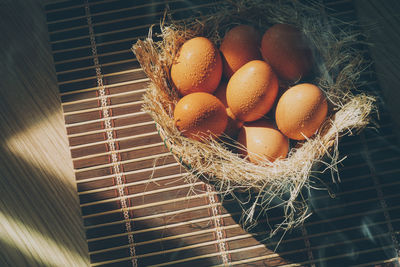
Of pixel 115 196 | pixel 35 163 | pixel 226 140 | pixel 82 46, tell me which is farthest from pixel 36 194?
pixel 226 140

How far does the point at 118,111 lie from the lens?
88 centimetres

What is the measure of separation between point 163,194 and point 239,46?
39cm

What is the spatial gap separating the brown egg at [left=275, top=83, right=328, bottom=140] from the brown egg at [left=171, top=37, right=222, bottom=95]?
152 millimetres

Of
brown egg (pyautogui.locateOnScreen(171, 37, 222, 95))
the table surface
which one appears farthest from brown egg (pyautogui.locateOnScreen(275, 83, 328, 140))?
the table surface

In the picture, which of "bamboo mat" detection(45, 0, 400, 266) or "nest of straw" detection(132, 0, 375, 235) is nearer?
"nest of straw" detection(132, 0, 375, 235)

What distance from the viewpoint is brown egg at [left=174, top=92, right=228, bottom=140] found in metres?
0.68

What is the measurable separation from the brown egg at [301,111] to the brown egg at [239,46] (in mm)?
118

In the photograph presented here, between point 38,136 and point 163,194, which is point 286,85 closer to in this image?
point 163,194

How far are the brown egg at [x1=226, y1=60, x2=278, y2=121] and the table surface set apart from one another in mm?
364

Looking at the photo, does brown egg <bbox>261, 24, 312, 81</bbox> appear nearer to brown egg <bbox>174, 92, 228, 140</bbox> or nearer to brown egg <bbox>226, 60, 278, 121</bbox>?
brown egg <bbox>226, 60, 278, 121</bbox>

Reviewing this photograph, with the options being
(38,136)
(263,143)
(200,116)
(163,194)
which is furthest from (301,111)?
(38,136)

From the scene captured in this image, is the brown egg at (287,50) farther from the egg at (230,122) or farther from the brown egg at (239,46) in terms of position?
the egg at (230,122)

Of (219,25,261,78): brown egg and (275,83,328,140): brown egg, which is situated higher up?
(219,25,261,78): brown egg

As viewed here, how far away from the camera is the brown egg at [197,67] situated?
72 cm
